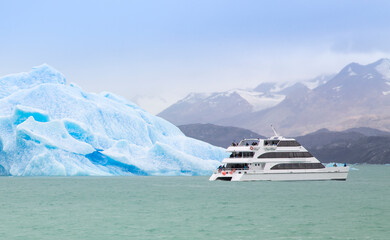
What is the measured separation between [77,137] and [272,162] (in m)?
25.1

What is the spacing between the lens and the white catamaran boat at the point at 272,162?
5800 cm

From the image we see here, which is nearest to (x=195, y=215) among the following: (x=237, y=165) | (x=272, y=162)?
(x=272, y=162)

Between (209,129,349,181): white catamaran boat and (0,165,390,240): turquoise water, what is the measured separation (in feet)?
27.2

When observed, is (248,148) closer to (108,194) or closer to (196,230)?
(108,194)

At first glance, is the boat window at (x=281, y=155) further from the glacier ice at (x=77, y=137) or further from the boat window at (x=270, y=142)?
the glacier ice at (x=77, y=137)

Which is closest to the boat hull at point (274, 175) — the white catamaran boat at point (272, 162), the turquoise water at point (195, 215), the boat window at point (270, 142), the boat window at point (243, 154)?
the white catamaran boat at point (272, 162)

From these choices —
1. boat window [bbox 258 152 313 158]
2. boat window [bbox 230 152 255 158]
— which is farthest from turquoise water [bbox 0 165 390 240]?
boat window [bbox 230 152 255 158]

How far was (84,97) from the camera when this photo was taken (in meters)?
82.6

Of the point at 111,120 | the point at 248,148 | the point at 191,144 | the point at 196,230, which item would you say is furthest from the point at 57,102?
the point at 196,230

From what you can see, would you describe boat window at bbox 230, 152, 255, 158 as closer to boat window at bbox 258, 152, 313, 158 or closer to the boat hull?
boat window at bbox 258, 152, 313, 158

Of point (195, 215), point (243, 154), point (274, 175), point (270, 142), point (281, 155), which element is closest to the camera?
point (195, 215)

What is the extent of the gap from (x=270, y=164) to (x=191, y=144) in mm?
22671

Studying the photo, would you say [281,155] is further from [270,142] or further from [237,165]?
[237,165]

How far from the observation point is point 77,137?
71750 millimetres
